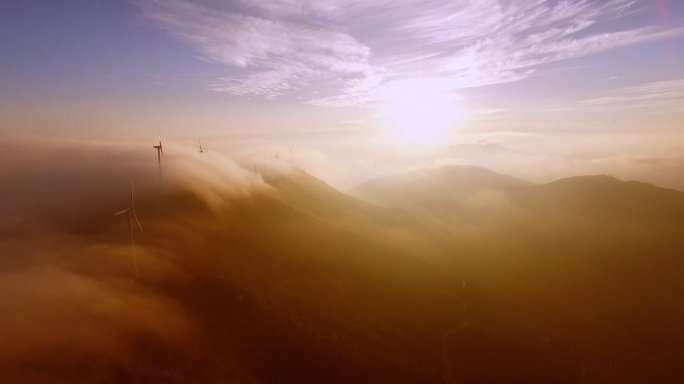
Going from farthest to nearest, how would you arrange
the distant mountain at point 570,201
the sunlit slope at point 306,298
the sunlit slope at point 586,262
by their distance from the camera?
the distant mountain at point 570,201
the sunlit slope at point 586,262
the sunlit slope at point 306,298

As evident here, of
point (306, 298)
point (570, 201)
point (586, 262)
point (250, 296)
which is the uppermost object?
point (570, 201)

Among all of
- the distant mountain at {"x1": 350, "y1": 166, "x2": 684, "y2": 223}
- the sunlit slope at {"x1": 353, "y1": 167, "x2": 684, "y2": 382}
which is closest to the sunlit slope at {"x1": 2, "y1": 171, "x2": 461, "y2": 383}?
the sunlit slope at {"x1": 353, "y1": 167, "x2": 684, "y2": 382}

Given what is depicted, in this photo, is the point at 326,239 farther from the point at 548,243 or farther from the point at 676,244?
the point at 676,244

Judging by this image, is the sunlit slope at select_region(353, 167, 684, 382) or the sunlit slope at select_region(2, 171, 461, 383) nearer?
the sunlit slope at select_region(2, 171, 461, 383)

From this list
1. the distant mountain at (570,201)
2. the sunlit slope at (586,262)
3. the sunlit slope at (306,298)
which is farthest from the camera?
the distant mountain at (570,201)

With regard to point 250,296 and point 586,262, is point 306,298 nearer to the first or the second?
point 250,296

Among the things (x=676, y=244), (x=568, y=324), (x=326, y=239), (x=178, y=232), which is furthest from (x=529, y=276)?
(x=178, y=232)

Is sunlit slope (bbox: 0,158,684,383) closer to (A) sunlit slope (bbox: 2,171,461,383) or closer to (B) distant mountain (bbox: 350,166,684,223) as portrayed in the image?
(A) sunlit slope (bbox: 2,171,461,383)

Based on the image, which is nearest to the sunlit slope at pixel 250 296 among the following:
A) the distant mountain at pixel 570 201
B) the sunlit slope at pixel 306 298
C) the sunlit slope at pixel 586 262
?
the sunlit slope at pixel 306 298

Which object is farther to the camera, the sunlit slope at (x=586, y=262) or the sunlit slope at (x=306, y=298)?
the sunlit slope at (x=586, y=262)

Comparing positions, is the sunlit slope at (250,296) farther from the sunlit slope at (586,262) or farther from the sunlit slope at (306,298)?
the sunlit slope at (586,262)

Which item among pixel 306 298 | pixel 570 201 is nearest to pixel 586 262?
pixel 570 201

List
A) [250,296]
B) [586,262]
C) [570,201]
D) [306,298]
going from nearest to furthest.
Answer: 1. [250,296]
2. [306,298]
3. [586,262]
4. [570,201]
